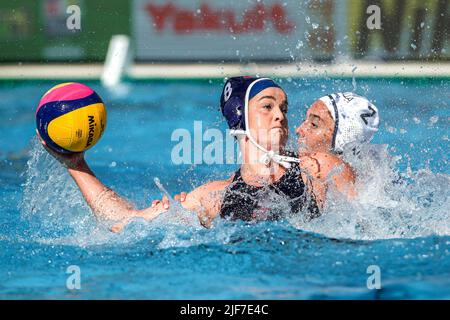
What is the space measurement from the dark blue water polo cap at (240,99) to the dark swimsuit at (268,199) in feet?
0.81

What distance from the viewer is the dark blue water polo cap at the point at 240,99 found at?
352 centimetres

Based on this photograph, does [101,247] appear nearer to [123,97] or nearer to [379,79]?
[123,97]

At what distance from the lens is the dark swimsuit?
3506 mm

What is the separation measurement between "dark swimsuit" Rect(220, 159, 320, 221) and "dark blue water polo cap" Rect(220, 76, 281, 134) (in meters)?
0.25

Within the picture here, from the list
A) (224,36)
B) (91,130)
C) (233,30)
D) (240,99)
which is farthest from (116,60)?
(240,99)

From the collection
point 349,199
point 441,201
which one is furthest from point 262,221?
point 441,201

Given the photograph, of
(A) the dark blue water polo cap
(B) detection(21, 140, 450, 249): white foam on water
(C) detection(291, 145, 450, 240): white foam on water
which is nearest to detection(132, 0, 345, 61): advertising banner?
(B) detection(21, 140, 450, 249): white foam on water

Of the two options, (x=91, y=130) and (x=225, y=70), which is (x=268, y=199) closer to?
(x=91, y=130)

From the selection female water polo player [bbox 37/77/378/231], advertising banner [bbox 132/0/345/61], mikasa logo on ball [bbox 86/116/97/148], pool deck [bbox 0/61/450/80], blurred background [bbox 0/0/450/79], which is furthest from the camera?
advertising banner [bbox 132/0/345/61]

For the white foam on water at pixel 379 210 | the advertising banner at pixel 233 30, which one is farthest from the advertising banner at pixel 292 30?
the white foam on water at pixel 379 210

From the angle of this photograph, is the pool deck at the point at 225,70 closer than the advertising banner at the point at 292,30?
Yes

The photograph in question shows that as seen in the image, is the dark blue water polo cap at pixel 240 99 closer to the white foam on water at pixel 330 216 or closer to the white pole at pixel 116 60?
the white foam on water at pixel 330 216

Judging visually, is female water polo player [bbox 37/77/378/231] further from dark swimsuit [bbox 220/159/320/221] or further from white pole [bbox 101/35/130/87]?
white pole [bbox 101/35/130/87]
